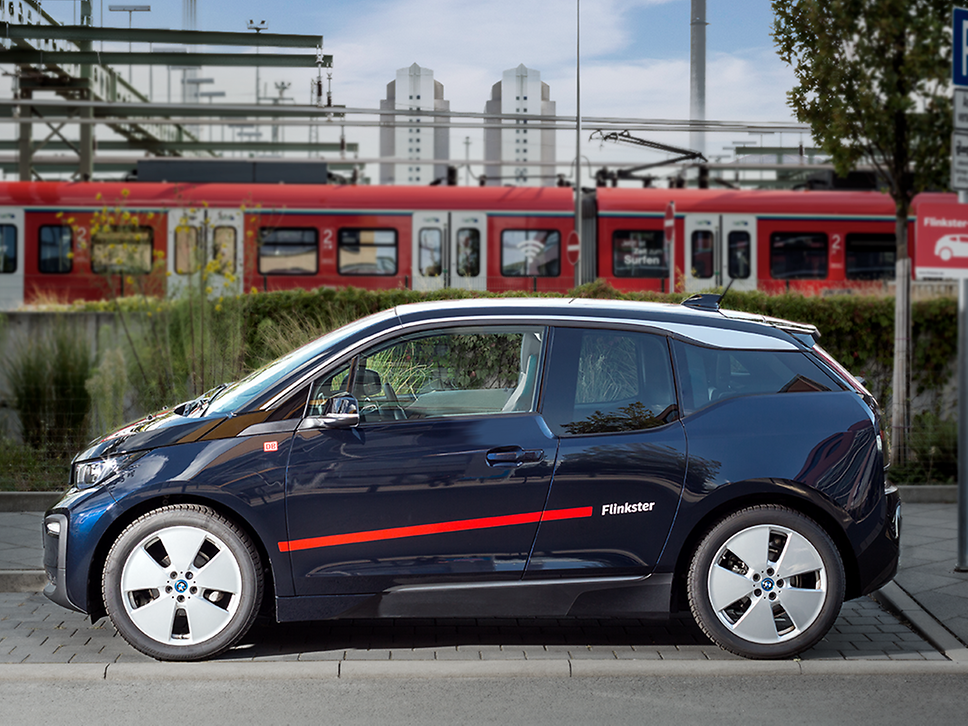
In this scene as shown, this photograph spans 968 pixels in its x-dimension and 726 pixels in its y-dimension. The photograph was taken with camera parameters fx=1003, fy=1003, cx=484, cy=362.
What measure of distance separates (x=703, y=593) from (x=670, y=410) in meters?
0.88

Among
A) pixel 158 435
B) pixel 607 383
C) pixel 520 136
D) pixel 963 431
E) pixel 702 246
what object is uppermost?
pixel 520 136

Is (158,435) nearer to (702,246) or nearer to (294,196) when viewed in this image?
(294,196)

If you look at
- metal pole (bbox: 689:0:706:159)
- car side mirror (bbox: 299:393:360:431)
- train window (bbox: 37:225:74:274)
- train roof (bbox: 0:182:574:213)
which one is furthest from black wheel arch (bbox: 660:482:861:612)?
train window (bbox: 37:225:74:274)

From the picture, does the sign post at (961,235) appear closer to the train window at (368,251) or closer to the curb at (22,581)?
the curb at (22,581)

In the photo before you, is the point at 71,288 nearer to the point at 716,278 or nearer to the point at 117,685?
the point at 716,278

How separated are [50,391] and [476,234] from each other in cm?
1094

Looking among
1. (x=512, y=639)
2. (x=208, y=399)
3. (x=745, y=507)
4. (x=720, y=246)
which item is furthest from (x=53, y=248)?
(x=745, y=507)

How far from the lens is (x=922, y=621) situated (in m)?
5.37

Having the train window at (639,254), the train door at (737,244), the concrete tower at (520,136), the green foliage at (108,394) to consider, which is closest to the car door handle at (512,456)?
the green foliage at (108,394)

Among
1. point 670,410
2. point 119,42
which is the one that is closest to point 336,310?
point 670,410

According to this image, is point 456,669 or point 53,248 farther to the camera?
point 53,248

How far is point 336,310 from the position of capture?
10.3 metres

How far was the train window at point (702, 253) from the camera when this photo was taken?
19.6 metres

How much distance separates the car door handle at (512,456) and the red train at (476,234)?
547 inches
